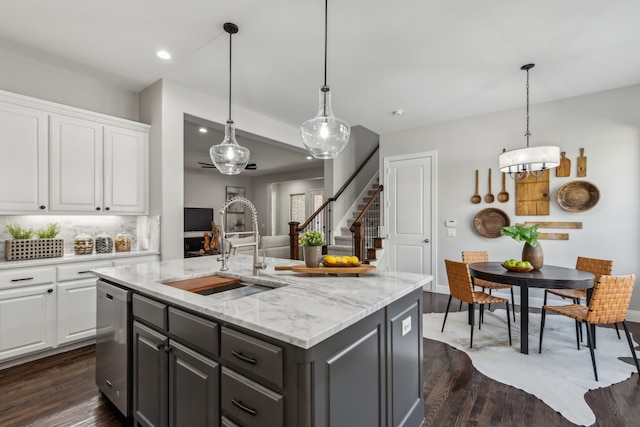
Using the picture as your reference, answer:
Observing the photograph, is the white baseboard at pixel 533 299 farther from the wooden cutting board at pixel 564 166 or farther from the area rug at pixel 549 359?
the wooden cutting board at pixel 564 166

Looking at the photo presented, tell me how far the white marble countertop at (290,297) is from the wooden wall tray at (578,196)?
136 inches

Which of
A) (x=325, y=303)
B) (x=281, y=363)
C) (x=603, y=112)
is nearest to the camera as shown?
(x=281, y=363)

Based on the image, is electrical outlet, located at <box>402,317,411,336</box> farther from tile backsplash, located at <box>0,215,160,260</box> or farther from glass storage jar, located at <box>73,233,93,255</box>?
glass storage jar, located at <box>73,233,93,255</box>

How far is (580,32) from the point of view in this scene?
106 inches

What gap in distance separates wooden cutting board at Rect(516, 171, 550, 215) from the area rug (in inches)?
58.6

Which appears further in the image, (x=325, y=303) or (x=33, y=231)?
(x=33, y=231)

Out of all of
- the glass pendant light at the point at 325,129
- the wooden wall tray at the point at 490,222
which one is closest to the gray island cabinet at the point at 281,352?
the glass pendant light at the point at 325,129

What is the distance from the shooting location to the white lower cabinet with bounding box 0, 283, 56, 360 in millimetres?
2643

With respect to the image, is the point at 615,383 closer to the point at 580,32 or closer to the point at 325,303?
the point at 325,303

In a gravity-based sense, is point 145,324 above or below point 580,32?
below

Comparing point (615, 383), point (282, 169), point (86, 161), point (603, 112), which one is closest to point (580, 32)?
point (603, 112)

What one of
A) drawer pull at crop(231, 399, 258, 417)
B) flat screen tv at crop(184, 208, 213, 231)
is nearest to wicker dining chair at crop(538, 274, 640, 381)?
drawer pull at crop(231, 399, 258, 417)

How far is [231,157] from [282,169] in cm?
687

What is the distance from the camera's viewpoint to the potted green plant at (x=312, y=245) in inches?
80.3
